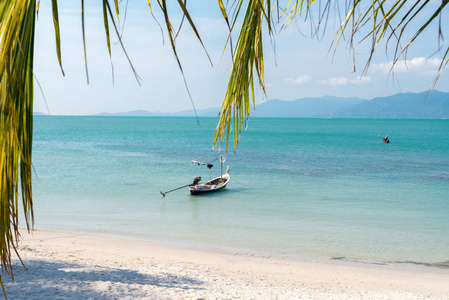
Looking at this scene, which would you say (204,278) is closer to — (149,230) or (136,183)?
(149,230)

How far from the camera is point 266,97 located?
142 cm

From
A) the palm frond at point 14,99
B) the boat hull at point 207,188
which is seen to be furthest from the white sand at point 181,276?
the boat hull at point 207,188

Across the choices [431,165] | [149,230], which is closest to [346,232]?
[149,230]

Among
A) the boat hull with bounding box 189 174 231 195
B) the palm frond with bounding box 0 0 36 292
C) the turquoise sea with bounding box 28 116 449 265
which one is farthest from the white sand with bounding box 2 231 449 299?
the boat hull with bounding box 189 174 231 195

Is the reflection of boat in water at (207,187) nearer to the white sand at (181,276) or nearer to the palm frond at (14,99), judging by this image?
the white sand at (181,276)

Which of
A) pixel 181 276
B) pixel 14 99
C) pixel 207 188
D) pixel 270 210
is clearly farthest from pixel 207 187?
pixel 14 99

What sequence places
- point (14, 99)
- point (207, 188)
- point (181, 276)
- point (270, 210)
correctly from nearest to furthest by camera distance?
point (14, 99) → point (181, 276) → point (270, 210) → point (207, 188)

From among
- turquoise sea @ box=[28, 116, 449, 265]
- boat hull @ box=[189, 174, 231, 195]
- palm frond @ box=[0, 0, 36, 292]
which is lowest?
turquoise sea @ box=[28, 116, 449, 265]

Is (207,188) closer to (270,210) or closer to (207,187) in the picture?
(207,187)

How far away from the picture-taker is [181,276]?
28.2 feet

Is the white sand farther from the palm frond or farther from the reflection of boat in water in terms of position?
the reflection of boat in water

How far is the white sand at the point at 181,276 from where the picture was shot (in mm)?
6395

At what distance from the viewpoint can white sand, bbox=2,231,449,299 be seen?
6.39 m

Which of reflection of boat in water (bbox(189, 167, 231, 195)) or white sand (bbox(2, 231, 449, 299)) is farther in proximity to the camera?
reflection of boat in water (bbox(189, 167, 231, 195))
